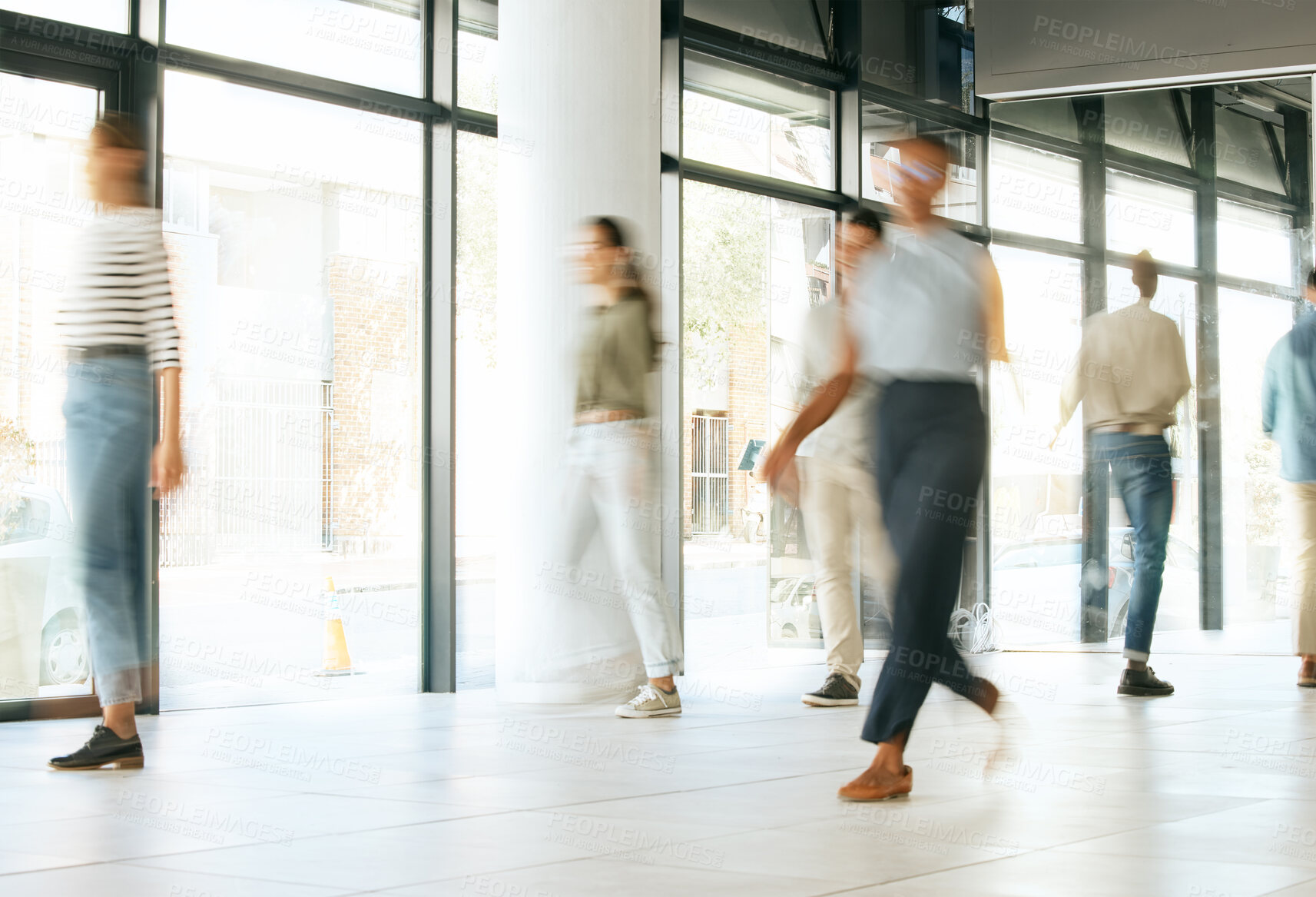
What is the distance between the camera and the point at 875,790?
327 centimetres

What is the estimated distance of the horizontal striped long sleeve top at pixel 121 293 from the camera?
151 inches

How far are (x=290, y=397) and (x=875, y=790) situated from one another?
3568 millimetres

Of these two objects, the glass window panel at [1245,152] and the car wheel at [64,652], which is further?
the glass window panel at [1245,152]

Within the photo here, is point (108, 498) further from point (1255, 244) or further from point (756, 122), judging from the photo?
point (1255, 244)

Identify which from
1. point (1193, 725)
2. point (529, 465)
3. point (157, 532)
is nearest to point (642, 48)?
point (529, 465)

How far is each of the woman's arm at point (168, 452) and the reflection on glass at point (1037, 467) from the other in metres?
6.33

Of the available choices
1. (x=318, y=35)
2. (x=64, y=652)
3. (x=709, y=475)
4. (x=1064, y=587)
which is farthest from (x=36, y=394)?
(x=1064, y=587)

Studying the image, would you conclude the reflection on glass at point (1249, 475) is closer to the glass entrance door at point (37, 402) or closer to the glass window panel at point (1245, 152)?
the glass window panel at point (1245, 152)

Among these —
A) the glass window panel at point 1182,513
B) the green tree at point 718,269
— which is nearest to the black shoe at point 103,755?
the green tree at point 718,269

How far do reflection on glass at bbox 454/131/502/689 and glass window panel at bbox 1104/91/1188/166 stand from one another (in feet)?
14.5

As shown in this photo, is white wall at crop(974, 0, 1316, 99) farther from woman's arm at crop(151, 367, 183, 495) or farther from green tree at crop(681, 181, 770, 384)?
woman's arm at crop(151, 367, 183, 495)

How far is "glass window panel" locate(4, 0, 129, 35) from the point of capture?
209 inches

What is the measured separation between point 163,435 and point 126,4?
94.8 inches

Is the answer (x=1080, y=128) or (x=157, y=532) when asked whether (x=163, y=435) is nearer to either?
(x=157, y=532)
